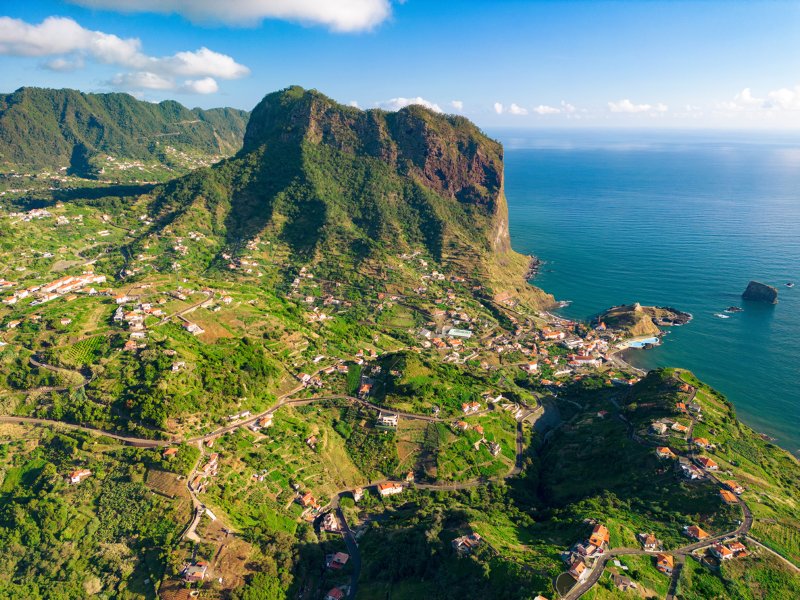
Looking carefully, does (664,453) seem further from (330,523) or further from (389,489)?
(330,523)

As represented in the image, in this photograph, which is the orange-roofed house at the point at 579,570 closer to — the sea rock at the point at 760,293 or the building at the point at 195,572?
the building at the point at 195,572

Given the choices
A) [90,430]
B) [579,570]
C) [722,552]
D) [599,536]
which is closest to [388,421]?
[599,536]

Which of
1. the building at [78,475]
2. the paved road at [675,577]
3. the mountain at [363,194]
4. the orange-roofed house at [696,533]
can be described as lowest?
the paved road at [675,577]

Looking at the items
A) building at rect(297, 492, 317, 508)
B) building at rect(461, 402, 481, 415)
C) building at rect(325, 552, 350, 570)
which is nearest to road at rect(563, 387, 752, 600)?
building at rect(325, 552, 350, 570)

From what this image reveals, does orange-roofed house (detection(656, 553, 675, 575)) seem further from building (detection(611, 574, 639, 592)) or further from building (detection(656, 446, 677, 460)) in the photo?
building (detection(656, 446, 677, 460))

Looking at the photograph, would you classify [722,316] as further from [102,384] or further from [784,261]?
[102,384]

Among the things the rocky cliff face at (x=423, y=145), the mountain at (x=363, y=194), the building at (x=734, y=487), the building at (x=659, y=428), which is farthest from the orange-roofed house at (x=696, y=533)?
the rocky cliff face at (x=423, y=145)

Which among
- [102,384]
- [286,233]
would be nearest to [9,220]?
[286,233]
